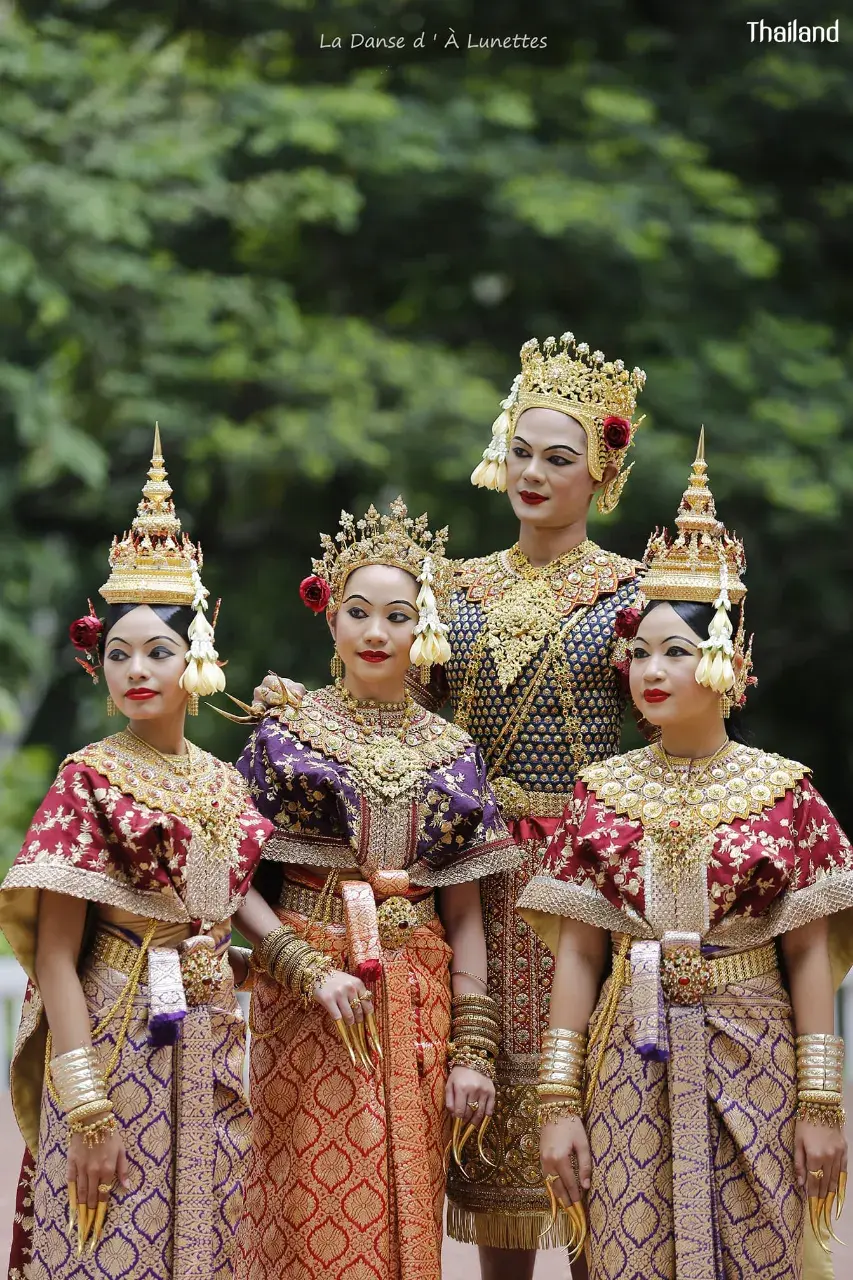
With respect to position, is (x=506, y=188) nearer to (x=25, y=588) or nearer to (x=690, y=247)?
(x=690, y=247)

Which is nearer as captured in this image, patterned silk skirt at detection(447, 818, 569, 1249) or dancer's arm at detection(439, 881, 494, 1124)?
dancer's arm at detection(439, 881, 494, 1124)

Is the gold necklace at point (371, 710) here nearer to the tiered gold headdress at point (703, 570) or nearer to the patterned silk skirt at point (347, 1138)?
the patterned silk skirt at point (347, 1138)

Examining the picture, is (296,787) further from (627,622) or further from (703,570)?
(703,570)

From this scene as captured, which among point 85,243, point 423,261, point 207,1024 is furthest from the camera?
point 423,261

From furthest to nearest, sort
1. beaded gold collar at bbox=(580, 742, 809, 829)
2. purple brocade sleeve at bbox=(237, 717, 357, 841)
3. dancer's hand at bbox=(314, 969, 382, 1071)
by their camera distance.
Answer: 1. purple brocade sleeve at bbox=(237, 717, 357, 841)
2. dancer's hand at bbox=(314, 969, 382, 1071)
3. beaded gold collar at bbox=(580, 742, 809, 829)

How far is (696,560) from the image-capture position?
425 centimetres

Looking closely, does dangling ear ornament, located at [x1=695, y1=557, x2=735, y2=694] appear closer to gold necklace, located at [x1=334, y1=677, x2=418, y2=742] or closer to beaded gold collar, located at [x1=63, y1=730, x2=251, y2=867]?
gold necklace, located at [x1=334, y1=677, x2=418, y2=742]

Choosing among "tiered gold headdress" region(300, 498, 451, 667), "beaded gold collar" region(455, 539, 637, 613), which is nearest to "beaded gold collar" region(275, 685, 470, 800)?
"tiered gold headdress" region(300, 498, 451, 667)

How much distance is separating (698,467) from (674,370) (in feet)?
19.7

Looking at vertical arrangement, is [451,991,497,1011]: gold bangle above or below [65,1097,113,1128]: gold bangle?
above

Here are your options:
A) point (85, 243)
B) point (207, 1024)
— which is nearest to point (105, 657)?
point (207, 1024)

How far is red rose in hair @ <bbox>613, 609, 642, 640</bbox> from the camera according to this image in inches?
184

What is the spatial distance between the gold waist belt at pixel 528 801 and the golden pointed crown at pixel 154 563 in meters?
0.97

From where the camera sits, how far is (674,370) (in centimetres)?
1019
